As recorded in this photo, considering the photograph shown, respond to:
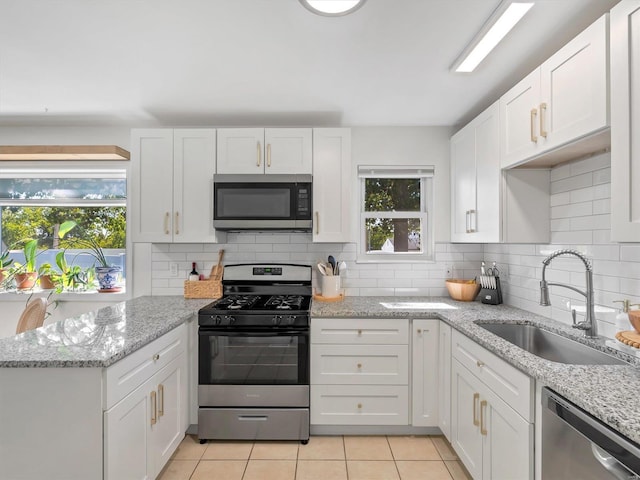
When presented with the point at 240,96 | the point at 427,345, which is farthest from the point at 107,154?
the point at 427,345

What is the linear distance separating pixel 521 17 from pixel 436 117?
130 centimetres

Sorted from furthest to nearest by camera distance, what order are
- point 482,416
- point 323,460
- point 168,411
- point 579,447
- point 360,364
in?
point 360,364, point 323,460, point 168,411, point 482,416, point 579,447

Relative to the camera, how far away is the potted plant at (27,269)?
10.00 ft

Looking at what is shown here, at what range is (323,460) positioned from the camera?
86.5 inches

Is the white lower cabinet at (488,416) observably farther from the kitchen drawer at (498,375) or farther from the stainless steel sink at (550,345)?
the stainless steel sink at (550,345)

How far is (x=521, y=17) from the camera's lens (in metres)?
1.56

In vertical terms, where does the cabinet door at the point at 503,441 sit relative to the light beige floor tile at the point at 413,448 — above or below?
above

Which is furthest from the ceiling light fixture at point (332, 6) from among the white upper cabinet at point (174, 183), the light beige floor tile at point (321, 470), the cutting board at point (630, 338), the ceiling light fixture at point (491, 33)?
the light beige floor tile at point (321, 470)

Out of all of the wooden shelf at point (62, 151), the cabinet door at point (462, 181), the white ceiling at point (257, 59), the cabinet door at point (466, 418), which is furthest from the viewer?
the wooden shelf at point (62, 151)

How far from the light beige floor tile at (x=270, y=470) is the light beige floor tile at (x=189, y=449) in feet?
1.19

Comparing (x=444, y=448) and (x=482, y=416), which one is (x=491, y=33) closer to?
(x=482, y=416)

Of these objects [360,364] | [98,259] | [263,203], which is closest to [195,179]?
[263,203]

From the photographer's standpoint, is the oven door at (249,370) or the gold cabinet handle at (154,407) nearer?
the gold cabinet handle at (154,407)

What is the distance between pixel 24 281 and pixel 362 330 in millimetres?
2945
